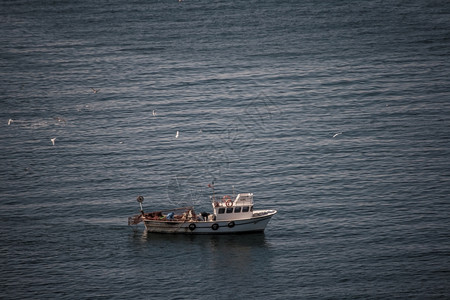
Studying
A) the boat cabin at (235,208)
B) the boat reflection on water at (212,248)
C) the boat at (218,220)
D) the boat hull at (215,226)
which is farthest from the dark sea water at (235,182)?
the boat cabin at (235,208)

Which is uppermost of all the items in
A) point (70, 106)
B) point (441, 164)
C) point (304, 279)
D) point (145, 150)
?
point (70, 106)

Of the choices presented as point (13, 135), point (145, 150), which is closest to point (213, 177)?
point (145, 150)

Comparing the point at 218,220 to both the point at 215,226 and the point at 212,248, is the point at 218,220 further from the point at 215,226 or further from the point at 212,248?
the point at 212,248

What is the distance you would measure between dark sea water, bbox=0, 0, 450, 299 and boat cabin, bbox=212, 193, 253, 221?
3654 millimetres

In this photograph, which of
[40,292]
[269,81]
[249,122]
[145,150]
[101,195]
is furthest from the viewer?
[269,81]

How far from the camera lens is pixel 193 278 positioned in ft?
368

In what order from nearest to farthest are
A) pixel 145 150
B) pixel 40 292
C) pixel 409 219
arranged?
pixel 40 292 → pixel 409 219 → pixel 145 150

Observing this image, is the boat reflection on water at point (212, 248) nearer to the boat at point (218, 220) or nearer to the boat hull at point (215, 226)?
the boat hull at point (215, 226)

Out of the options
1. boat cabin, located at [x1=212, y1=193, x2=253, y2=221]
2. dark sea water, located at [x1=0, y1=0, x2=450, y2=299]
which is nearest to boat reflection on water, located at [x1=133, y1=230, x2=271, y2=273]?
dark sea water, located at [x1=0, y1=0, x2=450, y2=299]

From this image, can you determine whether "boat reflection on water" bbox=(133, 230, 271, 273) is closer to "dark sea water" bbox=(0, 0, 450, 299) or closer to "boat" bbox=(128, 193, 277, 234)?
"dark sea water" bbox=(0, 0, 450, 299)

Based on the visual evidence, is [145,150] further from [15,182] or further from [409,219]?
[409,219]

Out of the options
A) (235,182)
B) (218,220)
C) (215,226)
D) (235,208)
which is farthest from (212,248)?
(235,182)

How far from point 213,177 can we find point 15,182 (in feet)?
128

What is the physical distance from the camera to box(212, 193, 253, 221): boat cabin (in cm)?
12419
